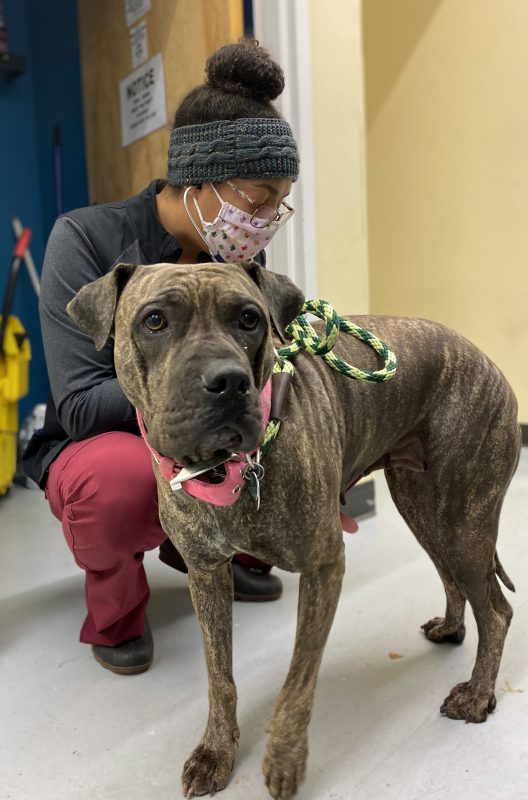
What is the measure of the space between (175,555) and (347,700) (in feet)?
2.44

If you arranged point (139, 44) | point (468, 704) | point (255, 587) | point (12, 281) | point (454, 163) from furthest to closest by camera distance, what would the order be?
point (454, 163) → point (12, 281) → point (139, 44) → point (255, 587) → point (468, 704)

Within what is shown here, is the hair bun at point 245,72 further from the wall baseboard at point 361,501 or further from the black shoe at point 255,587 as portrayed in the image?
the wall baseboard at point 361,501

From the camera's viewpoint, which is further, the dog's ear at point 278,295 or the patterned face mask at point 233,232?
the patterned face mask at point 233,232

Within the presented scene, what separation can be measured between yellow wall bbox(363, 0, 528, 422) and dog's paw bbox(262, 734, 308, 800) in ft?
9.48

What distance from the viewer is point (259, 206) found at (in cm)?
153

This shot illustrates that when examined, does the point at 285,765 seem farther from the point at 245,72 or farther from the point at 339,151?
the point at 339,151

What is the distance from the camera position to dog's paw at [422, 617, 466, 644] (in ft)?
5.40

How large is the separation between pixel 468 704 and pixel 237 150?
1.28 meters

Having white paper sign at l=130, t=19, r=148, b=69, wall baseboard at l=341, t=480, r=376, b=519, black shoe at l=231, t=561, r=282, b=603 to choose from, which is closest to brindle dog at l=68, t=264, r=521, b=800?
black shoe at l=231, t=561, r=282, b=603

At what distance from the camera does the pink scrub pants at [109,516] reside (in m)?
1.52

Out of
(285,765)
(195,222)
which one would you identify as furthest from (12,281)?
(285,765)

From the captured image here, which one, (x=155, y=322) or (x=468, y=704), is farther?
(x=468, y=704)

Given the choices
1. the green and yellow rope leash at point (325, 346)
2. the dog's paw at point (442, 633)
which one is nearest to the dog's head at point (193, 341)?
the green and yellow rope leash at point (325, 346)

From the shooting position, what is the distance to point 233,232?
1537mm
